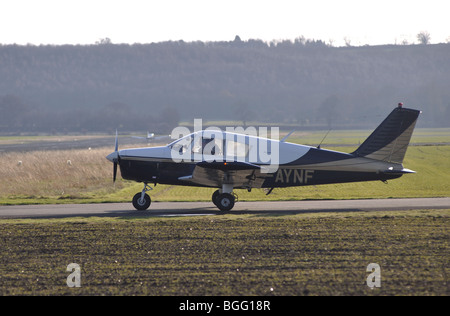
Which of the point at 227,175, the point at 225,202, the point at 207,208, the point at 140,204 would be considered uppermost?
the point at 227,175

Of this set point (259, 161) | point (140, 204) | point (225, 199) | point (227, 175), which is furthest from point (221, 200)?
point (140, 204)

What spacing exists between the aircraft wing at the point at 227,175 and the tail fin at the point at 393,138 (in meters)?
3.20

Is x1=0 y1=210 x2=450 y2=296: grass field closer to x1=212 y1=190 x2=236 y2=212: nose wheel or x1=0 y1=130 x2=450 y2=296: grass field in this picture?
x1=0 y1=130 x2=450 y2=296: grass field

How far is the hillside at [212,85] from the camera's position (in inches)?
4439

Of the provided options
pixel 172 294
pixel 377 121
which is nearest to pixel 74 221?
pixel 172 294

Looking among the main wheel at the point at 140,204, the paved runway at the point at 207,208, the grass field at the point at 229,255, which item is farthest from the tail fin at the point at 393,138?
the main wheel at the point at 140,204

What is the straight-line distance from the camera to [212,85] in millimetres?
148375

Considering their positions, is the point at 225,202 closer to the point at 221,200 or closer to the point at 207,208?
the point at 221,200

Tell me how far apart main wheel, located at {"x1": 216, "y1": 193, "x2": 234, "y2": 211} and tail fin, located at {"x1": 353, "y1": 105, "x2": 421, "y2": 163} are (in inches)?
157

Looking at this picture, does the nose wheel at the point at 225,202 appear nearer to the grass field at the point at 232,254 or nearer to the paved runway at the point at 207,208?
the paved runway at the point at 207,208

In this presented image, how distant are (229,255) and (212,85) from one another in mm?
138806

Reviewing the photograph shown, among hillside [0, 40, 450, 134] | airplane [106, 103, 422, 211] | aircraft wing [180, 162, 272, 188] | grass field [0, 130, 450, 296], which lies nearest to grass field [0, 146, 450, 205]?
airplane [106, 103, 422, 211]

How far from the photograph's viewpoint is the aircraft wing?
16.5 m
